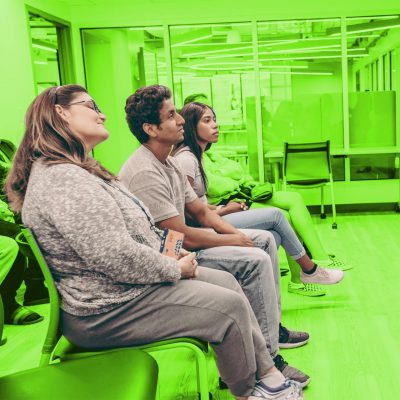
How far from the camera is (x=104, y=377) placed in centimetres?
131

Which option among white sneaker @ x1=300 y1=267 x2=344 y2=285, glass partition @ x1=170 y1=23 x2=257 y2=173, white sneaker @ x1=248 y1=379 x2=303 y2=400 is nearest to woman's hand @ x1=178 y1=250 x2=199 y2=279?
white sneaker @ x1=248 y1=379 x2=303 y2=400

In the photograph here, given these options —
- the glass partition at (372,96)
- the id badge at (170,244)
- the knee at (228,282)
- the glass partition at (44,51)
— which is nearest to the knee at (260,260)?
the knee at (228,282)

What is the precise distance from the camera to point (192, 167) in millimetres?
2805

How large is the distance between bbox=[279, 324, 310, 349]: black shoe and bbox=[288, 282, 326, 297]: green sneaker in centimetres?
66

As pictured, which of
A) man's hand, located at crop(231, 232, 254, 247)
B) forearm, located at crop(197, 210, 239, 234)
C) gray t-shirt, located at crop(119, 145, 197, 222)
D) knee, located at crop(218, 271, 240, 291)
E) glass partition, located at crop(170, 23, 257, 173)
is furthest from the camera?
glass partition, located at crop(170, 23, 257, 173)

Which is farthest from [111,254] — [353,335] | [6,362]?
[353,335]

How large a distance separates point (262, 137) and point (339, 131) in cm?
98

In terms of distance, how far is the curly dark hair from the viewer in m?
2.23

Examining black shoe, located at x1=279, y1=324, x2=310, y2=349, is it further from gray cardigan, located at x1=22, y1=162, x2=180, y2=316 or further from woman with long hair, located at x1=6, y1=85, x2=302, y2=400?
gray cardigan, located at x1=22, y1=162, x2=180, y2=316

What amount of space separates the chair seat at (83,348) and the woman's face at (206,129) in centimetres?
158

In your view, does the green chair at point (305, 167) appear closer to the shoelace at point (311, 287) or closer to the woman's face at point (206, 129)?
the shoelace at point (311, 287)

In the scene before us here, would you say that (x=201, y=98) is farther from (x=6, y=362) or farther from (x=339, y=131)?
(x=339, y=131)

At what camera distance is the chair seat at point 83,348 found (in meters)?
1.55

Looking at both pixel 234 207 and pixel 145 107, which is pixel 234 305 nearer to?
pixel 145 107
